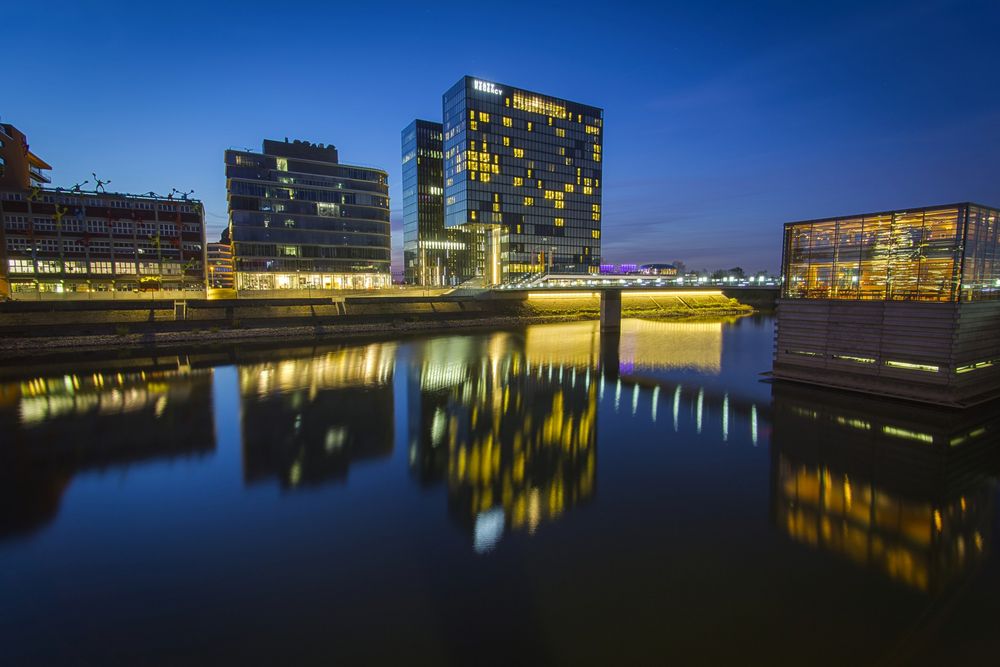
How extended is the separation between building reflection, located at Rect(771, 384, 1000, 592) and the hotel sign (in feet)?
358

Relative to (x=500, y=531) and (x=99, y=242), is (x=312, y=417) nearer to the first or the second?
(x=500, y=531)

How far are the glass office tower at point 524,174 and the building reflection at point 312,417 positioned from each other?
244ft

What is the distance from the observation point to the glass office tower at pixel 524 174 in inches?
4427

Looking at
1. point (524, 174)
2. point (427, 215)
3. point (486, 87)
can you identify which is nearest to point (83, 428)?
point (486, 87)

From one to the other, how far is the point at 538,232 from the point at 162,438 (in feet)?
376

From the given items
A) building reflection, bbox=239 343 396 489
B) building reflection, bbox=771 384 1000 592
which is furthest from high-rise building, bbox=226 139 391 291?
building reflection, bbox=771 384 1000 592

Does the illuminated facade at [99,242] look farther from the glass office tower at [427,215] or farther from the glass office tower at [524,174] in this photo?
the glass office tower at [427,215]

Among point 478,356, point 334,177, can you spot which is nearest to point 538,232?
point 334,177

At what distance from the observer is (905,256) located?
23.0 meters

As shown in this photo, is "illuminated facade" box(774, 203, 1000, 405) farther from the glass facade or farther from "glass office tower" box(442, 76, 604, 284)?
"glass office tower" box(442, 76, 604, 284)

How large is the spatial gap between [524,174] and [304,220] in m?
55.9

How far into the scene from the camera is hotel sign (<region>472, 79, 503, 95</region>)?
110 meters

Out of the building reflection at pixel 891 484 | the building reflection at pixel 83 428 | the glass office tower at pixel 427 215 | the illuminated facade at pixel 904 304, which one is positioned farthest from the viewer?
the glass office tower at pixel 427 215

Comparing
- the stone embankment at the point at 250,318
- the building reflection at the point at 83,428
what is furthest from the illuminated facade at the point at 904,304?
the stone embankment at the point at 250,318
